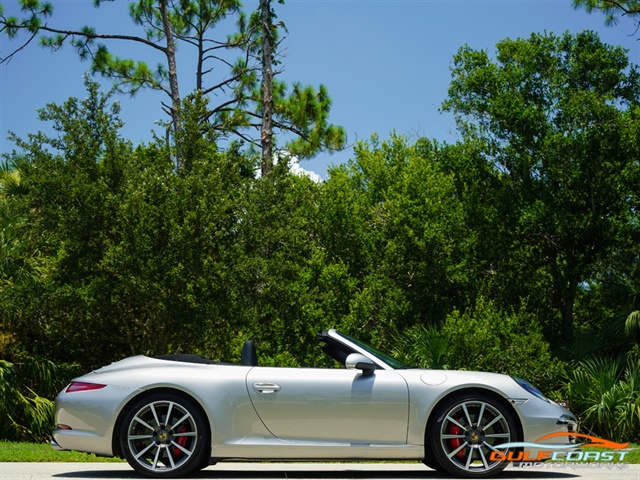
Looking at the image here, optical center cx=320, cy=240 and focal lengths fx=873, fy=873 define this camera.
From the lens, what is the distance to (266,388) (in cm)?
778

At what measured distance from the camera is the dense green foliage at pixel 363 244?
1683 centimetres

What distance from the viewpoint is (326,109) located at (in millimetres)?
30266

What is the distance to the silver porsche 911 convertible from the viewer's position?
7.71 m

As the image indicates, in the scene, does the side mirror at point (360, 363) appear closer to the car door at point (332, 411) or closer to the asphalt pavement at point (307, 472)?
the car door at point (332, 411)

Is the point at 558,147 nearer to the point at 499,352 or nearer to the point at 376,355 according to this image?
the point at 499,352

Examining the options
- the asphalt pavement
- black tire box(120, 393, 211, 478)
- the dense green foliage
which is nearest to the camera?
black tire box(120, 393, 211, 478)

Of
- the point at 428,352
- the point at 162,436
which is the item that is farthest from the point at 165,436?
the point at 428,352

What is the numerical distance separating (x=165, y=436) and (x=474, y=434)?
108 inches

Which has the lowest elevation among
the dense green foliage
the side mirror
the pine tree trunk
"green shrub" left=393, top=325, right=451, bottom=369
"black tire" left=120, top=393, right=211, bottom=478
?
"black tire" left=120, top=393, right=211, bottom=478

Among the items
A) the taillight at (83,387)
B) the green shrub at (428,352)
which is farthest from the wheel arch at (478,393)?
the green shrub at (428,352)

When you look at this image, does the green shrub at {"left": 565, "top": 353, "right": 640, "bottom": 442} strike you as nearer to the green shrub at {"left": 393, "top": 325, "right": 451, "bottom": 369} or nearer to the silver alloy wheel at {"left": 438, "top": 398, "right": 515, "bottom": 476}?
the green shrub at {"left": 393, "top": 325, "right": 451, "bottom": 369}

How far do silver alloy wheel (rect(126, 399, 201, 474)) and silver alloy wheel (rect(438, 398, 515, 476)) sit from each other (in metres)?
2.23

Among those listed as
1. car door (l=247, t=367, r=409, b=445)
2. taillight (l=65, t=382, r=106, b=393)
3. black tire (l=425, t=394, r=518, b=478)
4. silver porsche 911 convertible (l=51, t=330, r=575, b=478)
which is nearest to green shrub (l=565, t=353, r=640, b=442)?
silver porsche 911 convertible (l=51, t=330, r=575, b=478)

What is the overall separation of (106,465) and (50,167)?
9279 millimetres
